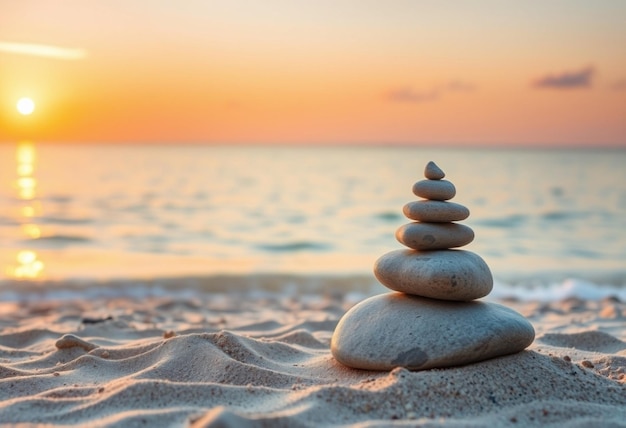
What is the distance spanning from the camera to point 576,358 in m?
4.78

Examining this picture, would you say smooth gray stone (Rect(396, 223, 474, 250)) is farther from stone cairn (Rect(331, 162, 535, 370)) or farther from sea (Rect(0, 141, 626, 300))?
sea (Rect(0, 141, 626, 300))

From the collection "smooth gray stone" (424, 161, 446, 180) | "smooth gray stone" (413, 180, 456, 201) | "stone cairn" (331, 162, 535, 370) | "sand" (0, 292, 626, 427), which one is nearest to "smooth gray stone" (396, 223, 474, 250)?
"stone cairn" (331, 162, 535, 370)

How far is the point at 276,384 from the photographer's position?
13.3ft

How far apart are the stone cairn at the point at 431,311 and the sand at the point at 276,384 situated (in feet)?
0.41

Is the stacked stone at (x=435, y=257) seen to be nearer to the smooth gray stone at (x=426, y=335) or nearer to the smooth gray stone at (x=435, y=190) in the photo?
the smooth gray stone at (x=435, y=190)

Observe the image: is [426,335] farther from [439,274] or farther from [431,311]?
[439,274]

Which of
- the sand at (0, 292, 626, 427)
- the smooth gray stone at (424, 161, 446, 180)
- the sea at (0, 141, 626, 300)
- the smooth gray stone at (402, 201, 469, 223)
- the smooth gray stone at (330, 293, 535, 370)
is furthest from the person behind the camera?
the sea at (0, 141, 626, 300)

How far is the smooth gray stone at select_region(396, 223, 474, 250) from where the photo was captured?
4516mm

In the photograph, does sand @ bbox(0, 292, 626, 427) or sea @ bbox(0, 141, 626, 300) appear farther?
sea @ bbox(0, 141, 626, 300)

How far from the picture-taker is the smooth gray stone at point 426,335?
4.09 m

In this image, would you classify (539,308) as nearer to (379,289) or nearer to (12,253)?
(379,289)


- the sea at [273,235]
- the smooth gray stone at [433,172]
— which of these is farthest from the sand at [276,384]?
the sea at [273,235]

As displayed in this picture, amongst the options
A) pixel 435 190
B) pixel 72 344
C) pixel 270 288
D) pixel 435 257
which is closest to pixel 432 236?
pixel 435 257

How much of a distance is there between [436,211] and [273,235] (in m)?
14.4
